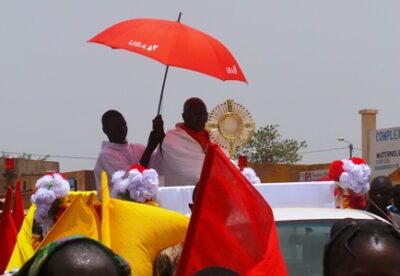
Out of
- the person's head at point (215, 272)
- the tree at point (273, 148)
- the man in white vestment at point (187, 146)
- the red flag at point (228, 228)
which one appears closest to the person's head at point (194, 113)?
the man in white vestment at point (187, 146)

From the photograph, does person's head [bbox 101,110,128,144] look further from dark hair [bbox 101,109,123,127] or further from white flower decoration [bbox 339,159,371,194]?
white flower decoration [bbox 339,159,371,194]

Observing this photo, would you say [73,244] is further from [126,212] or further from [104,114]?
[104,114]

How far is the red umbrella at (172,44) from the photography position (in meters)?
5.86

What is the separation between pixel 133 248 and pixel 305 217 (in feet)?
3.89

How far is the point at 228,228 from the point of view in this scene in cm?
361

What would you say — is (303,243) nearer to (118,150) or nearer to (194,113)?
(194,113)

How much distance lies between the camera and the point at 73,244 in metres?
2.01

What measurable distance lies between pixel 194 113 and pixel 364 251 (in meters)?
3.81

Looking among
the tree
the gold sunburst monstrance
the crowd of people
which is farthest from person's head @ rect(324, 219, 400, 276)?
the tree

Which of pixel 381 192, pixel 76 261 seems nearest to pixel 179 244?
pixel 76 261

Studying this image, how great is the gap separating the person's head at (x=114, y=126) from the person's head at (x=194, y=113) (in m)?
0.43

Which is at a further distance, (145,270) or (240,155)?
(240,155)

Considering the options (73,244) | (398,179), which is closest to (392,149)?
(398,179)

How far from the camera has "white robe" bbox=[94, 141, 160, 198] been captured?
19.4 ft
